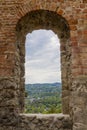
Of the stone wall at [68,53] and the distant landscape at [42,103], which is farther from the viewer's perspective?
the distant landscape at [42,103]

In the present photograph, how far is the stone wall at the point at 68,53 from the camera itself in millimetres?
6461

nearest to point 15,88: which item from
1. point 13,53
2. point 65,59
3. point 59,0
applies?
point 13,53

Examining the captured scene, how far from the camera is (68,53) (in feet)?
22.6

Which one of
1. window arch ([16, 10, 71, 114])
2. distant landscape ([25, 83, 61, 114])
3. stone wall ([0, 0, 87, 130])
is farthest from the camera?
distant landscape ([25, 83, 61, 114])

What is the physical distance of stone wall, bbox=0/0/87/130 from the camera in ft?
21.2

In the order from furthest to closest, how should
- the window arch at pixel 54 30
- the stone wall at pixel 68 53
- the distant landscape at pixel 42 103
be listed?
the distant landscape at pixel 42 103 < the window arch at pixel 54 30 < the stone wall at pixel 68 53

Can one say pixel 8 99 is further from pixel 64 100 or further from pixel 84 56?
pixel 84 56

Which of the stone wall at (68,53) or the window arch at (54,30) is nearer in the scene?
the stone wall at (68,53)

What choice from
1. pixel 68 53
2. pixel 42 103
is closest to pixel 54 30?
pixel 68 53

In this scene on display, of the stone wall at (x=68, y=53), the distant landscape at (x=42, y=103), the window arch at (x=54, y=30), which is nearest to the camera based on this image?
the stone wall at (x=68, y=53)

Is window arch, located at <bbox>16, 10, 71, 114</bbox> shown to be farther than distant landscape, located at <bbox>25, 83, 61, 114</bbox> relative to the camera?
No

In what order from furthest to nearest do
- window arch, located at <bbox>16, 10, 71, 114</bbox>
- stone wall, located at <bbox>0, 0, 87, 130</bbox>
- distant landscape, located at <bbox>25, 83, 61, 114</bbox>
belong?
distant landscape, located at <bbox>25, 83, 61, 114</bbox>
window arch, located at <bbox>16, 10, 71, 114</bbox>
stone wall, located at <bbox>0, 0, 87, 130</bbox>

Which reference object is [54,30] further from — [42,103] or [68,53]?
[42,103]

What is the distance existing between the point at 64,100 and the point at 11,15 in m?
2.07
